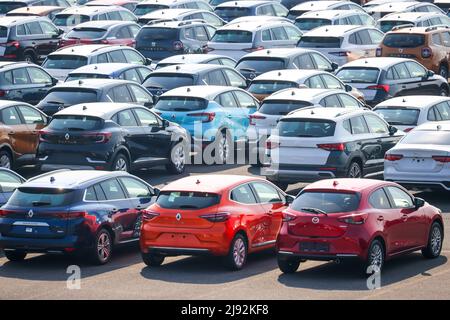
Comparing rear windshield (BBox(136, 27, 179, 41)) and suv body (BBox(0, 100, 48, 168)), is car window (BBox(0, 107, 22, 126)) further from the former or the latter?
rear windshield (BBox(136, 27, 179, 41))

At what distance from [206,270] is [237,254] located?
1.75ft

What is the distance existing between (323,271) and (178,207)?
2257 millimetres

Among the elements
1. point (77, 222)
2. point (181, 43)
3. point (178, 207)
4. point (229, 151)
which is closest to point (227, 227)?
point (178, 207)

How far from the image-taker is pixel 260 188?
21562 millimetres

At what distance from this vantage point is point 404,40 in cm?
4025

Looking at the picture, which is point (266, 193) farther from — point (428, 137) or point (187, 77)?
point (187, 77)

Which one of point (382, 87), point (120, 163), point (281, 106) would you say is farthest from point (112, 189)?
point (382, 87)

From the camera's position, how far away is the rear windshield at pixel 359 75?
35.4 metres

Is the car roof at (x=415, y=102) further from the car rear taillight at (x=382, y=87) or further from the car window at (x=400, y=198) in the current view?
the car window at (x=400, y=198)

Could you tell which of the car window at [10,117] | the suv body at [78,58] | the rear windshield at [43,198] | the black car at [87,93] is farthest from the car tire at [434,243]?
the suv body at [78,58]

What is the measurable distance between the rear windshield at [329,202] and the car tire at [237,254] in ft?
3.24

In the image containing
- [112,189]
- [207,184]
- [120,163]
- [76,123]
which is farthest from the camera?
[120,163]

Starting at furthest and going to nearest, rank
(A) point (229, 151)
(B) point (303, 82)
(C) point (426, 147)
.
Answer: (B) point (303, 82) < (A) point (229, 151) < (C) point (426, 147)
